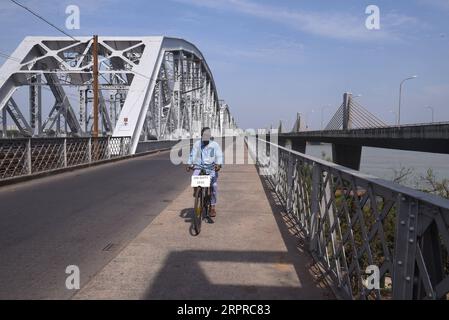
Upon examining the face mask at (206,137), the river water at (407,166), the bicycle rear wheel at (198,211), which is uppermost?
the face mask at (206,137)

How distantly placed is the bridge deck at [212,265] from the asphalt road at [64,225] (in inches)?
10.9

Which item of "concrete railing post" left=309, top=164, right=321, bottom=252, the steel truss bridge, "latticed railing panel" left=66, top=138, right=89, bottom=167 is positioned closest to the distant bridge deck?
the steel truss bridge

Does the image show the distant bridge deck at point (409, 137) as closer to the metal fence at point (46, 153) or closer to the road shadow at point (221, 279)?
the metal fence at point (46, 153)

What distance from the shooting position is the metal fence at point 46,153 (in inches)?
512

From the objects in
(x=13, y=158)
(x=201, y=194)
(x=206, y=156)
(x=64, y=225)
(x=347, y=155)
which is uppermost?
(x=206, y=156)

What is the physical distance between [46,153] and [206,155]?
9.77 metres

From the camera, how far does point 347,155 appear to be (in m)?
40.8

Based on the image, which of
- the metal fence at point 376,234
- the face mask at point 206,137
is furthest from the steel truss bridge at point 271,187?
the face mask at point 206,137

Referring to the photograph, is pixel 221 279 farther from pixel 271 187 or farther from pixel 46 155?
pixel 46 155

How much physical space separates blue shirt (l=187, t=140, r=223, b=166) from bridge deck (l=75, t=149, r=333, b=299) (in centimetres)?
104

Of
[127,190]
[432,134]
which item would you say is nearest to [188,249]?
[127,190]

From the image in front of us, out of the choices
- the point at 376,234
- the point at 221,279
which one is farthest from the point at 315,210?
the point at 376,234

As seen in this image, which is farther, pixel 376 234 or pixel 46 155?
pixel 46 155

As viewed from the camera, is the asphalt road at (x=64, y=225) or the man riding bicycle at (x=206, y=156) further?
the man riding bicycle at (x=206, y=156)
